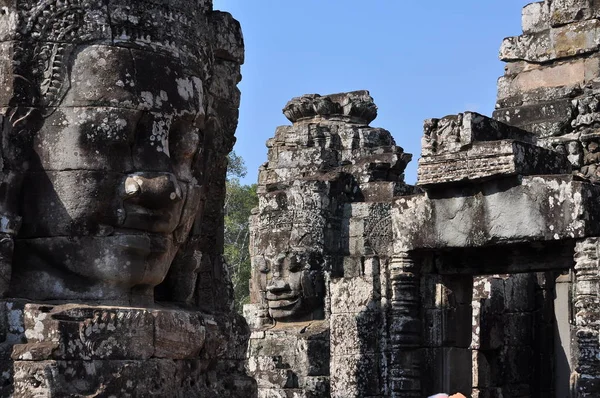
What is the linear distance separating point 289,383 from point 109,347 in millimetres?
8849

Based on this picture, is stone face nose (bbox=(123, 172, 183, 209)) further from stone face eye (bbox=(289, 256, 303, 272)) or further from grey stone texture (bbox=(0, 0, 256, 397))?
stone face eye (bbox=(289, 256, 303, 272))

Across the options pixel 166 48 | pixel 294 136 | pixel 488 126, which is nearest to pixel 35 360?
pixel 166 48

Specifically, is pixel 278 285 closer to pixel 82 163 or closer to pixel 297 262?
A: pixel 297 262

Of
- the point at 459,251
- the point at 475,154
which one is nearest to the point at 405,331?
the point at 459,251

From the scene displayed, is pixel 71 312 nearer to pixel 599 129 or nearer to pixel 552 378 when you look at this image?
pixel 599 129

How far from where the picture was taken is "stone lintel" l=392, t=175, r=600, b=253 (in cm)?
1033

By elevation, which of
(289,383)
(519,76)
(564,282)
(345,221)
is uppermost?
(519,76)

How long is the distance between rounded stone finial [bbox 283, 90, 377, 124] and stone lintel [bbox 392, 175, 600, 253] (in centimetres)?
753

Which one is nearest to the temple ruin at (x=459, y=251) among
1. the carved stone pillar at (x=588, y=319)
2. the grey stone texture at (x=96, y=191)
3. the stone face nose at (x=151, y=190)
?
the carved stone pillar at (x=588, y=319)

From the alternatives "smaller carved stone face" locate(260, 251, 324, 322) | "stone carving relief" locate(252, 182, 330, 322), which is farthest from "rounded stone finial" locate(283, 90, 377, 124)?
"smaller carved stone face" locate(260, 251, 324, 322)

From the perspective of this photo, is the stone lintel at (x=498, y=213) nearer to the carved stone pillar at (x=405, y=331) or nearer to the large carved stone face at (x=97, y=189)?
the carved stone pillar at (x=405, y=331)

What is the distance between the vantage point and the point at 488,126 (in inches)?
446

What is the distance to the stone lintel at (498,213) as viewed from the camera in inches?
407

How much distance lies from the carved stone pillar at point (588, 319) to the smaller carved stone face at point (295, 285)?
630 cm
